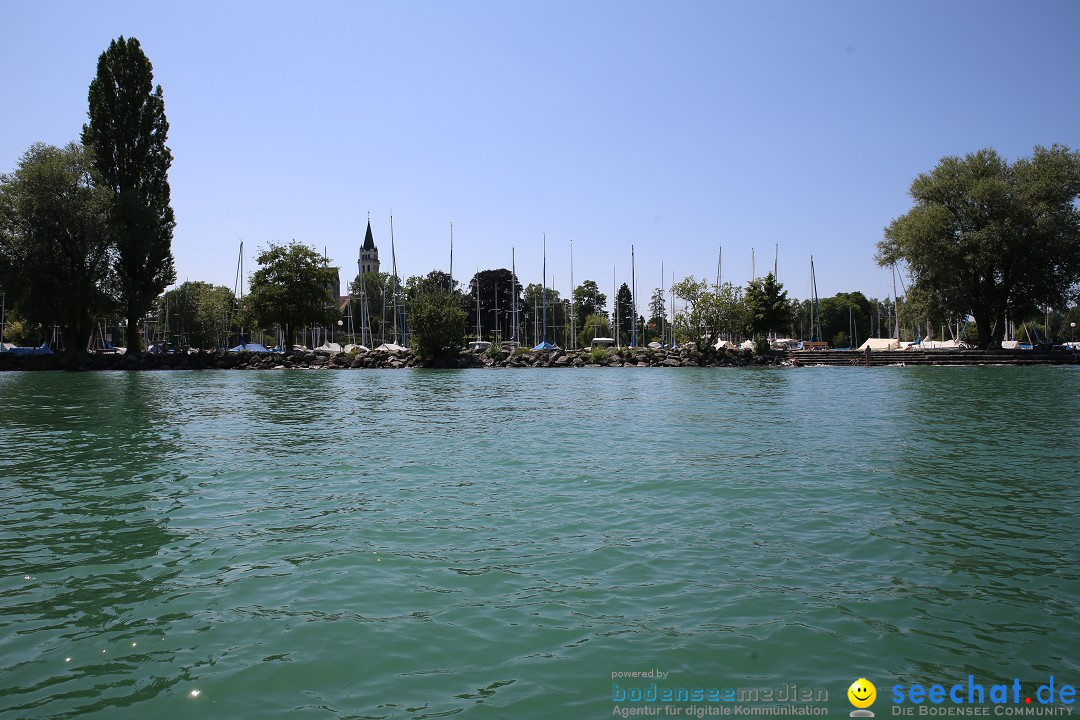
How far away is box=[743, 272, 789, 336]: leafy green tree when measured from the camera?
240 feet

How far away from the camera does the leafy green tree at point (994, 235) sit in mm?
57781

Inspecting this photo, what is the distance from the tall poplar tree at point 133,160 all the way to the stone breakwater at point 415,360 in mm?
5580

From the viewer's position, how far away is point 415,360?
69.2 metres

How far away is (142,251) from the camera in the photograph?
189 ft

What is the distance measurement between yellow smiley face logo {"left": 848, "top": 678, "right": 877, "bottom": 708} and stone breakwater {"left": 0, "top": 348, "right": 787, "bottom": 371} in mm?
65637

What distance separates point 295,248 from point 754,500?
70.4 meters

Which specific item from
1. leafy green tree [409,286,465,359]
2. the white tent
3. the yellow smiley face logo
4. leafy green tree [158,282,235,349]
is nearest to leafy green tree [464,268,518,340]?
leafy green tree [158,282,235,349]

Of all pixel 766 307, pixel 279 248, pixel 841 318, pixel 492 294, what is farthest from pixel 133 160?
pixel 841 318

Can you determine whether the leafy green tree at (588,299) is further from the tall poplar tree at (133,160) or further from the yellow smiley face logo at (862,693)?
the yellow smiley face logo at (862,693)

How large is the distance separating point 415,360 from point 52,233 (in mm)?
32181

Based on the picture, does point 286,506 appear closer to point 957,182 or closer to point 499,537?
point 499,537

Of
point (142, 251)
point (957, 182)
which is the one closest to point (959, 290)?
point (957, 182)

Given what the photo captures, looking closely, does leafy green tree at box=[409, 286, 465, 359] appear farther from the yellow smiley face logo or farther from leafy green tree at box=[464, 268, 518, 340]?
the yellow smiley face logo

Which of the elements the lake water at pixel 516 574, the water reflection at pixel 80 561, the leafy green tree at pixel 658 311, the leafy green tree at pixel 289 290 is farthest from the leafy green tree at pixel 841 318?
the water reflection at pixel 80 561
